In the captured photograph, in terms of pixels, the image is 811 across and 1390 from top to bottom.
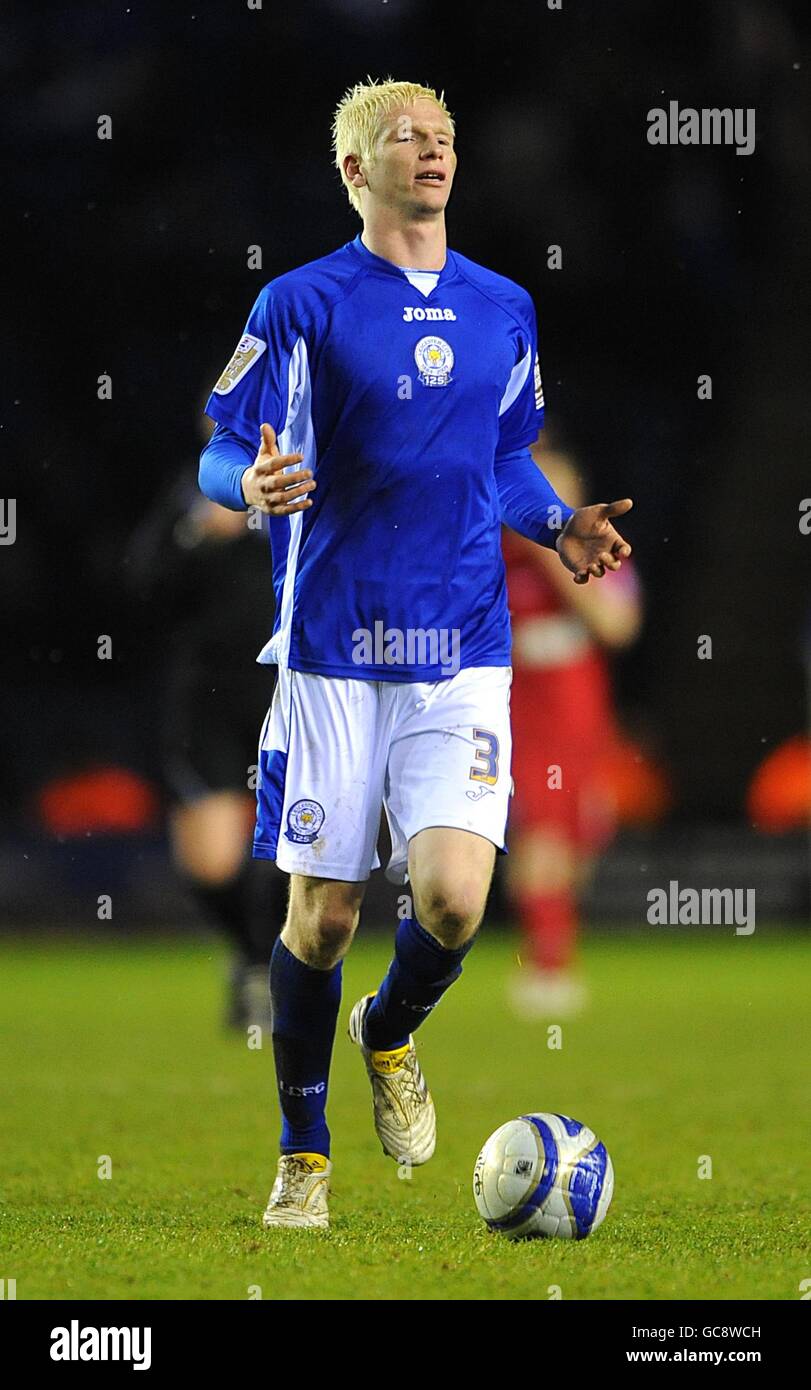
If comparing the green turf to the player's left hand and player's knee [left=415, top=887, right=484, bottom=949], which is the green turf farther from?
Result: the player's left hand

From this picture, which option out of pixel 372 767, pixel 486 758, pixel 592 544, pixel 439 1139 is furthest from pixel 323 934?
pixel 439 1139

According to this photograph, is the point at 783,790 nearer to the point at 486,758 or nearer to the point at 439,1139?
the point at 439,1139

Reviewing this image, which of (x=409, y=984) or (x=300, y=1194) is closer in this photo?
(x=300, y=1194)

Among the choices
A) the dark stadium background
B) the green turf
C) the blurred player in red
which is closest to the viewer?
the green turf

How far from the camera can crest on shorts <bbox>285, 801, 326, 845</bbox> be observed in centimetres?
460

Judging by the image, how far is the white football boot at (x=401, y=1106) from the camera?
16.1 ft

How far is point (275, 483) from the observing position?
4.20m

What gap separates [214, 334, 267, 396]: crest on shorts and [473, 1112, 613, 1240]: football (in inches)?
68.9

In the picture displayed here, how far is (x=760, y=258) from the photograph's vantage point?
17.2 m

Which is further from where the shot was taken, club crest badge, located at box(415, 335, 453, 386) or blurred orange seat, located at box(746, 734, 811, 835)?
blurred orange seat, located at box(746, 734, 811, 835)

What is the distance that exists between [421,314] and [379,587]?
62 centimetres

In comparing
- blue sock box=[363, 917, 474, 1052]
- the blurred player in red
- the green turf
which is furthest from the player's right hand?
the blurred player in red

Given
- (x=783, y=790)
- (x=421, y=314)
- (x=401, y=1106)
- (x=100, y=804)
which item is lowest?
(x=401, y=1106)

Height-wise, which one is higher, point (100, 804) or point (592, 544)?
point (100, 804)
